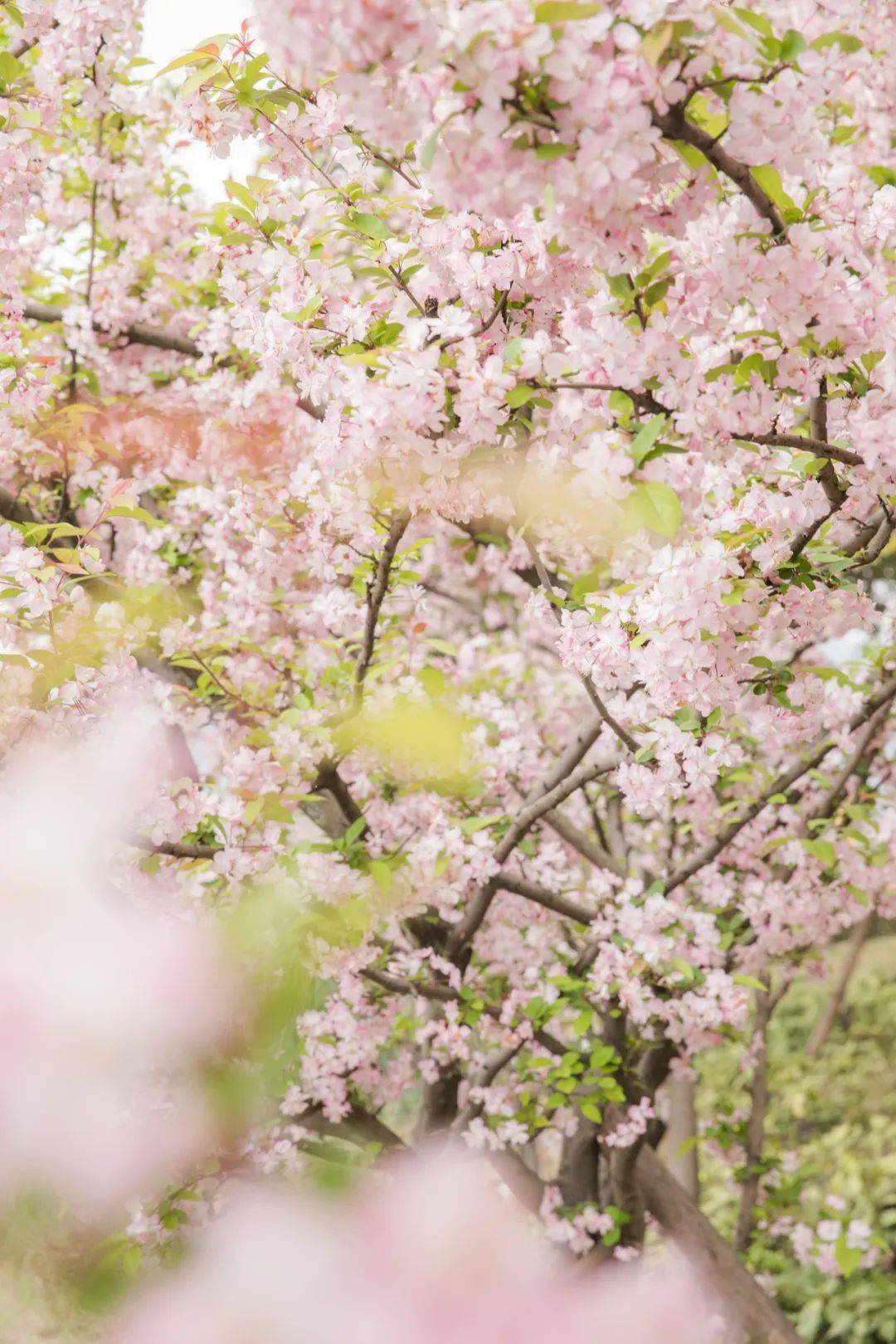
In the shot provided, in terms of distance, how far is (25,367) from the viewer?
3533 millimetres

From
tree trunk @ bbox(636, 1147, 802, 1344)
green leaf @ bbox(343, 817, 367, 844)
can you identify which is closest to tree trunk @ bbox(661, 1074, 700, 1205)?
tree trunk @ bbox(636, 1147, 802, 1344)

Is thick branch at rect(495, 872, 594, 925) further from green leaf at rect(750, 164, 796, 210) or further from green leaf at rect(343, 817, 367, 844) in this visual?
green leaf at rect(750, 164, 796, 210)

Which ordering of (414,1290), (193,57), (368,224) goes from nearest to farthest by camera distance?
(414,1290) < (193,57) < (368,224)

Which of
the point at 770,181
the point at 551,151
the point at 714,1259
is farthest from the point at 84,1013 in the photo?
the point at 714,1259

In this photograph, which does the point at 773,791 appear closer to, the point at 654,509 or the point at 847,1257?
the point at 654,509

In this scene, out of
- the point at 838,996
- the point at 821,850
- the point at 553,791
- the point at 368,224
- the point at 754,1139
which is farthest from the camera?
the point at 838,996

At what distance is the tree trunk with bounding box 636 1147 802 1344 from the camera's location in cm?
467

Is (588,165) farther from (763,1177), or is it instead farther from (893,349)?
(763,1177)

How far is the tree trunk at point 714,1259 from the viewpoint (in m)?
4.67

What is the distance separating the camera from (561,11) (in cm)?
126

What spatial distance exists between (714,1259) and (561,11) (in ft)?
16.8

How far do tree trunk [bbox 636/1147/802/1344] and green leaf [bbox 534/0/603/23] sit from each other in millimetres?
4698

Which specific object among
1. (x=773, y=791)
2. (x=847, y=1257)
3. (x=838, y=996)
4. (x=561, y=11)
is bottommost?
(x=847, y=1257)

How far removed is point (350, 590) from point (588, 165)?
2597 millimetres
